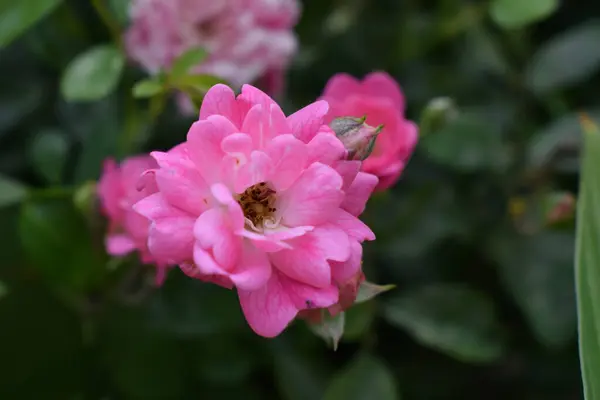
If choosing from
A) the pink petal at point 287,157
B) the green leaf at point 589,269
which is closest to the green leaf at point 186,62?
the pink petal at point 287,157

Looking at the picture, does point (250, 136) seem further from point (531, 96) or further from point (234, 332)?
point (531, 96)

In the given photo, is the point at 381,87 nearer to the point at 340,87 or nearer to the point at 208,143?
the point at 340,87

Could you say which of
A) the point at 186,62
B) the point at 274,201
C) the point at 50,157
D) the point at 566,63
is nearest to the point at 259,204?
the point at 274,201

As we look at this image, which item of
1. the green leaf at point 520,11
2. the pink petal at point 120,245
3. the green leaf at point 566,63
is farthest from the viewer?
the green leaf at point 566,63

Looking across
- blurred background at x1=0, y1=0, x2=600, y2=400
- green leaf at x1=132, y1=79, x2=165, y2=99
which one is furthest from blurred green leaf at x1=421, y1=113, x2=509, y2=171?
green leaf at x1=132, y1=79, x2=165, y2=99

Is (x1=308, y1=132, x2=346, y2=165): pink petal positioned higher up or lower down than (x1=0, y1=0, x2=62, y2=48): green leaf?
lower down

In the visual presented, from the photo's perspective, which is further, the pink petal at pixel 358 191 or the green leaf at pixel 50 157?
the green leaf at pixel 50 157

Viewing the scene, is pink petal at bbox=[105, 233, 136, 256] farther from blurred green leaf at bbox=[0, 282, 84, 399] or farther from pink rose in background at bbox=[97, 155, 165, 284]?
blurred green leaf at bbox=[0, 282, 84, 399]

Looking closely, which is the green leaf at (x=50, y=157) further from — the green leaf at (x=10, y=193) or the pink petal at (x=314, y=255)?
the pink petal at (x=314, y=255)
